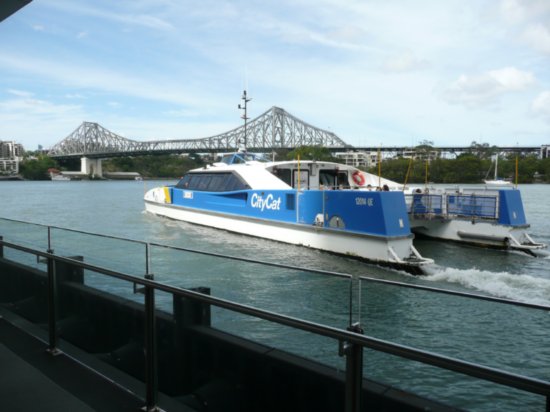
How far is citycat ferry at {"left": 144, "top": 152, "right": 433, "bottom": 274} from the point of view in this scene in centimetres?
1241

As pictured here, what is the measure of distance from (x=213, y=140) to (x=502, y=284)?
89.0 metres

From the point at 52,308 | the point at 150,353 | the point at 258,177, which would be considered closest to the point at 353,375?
the point at 150,353

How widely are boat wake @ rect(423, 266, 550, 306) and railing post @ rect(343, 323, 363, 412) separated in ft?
27.4

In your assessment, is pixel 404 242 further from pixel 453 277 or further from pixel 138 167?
pixel 138 167

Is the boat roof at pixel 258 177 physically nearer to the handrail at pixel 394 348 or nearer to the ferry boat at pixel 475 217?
the ferry boat at pixel 475 217

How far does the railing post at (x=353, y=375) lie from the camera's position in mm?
1856

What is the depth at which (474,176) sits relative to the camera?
72.6 meters

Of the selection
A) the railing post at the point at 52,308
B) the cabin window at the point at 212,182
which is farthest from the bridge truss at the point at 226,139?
the railing post at the point at 52,308

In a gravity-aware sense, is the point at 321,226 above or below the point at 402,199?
below

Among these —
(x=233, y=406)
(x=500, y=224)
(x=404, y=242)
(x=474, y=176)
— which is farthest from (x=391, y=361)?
(x=474, y=176)

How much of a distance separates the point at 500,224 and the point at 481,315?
50.5ft

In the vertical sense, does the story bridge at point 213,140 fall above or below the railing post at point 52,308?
above

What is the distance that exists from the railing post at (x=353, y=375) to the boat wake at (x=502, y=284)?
8346mm

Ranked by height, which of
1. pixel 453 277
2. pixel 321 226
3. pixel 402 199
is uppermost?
pixel 402 199
